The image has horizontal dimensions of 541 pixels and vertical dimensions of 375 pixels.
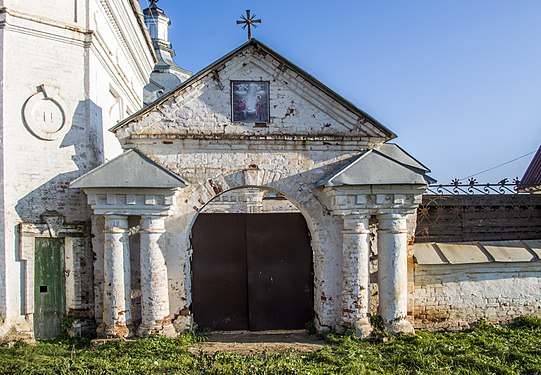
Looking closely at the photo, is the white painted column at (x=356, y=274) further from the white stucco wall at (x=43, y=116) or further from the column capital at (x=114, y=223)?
the white stucco wall at (x=43, y=116)

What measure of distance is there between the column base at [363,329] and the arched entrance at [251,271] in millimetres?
1539

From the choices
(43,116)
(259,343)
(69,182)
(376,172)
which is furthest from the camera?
(69,182)

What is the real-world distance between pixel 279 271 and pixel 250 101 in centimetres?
316

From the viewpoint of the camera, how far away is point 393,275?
7012 mm

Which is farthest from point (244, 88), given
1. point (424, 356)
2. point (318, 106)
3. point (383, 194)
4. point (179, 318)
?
point (424, 356)

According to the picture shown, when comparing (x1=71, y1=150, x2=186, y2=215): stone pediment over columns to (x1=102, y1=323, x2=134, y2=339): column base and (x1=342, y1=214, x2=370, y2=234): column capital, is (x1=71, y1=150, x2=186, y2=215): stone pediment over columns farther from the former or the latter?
(x1=342, y1=214, x2=370, y2=234): column capital

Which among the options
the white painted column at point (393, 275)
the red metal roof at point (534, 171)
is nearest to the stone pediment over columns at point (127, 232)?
the white painted column at point (393, 275)

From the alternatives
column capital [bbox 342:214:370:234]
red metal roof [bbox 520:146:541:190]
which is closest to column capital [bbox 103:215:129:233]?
column capital [bbox 342:214:370:234]

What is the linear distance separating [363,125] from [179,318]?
4.18m

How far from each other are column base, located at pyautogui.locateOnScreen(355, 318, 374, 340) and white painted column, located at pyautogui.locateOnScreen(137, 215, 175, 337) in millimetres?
2791

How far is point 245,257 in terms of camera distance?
8453mm

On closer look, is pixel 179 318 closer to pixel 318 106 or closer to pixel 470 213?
pixel 318 106

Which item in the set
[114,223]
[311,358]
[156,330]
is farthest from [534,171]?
[114,223]

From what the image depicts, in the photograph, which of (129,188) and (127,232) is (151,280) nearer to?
(127,232)
